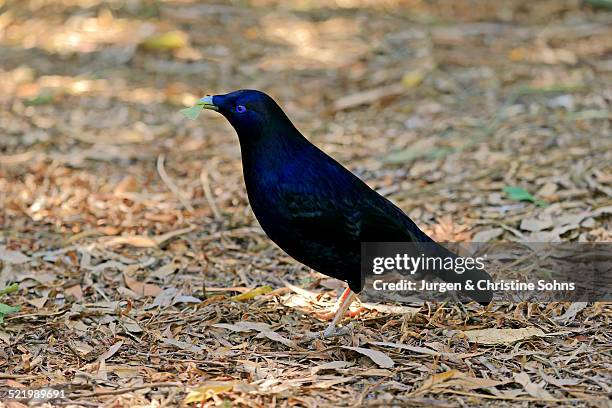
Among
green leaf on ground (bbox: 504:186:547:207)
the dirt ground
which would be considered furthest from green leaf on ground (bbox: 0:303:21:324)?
green leaf on ground (bbox: 504:186:547:207)

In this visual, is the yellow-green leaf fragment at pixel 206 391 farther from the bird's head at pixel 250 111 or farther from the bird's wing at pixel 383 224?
the bird's head at pixel 250 111

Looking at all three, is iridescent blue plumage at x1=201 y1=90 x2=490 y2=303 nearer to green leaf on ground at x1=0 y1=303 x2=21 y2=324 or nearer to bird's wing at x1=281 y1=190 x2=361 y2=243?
bird's wing at x1=281 y1=190 x2=361 y2=243

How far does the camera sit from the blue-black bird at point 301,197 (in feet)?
13.9

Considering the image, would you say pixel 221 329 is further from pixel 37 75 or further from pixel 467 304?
pixel 37 75

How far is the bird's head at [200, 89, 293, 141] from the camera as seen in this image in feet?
14.1

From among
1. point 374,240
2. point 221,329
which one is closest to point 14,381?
point 221,329

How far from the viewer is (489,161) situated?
6.32 meters

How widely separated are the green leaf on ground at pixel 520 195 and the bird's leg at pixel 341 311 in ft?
5.75

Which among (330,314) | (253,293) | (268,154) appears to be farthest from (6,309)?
(330,314)

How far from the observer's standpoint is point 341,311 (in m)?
4.39

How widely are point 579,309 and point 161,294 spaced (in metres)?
2.24

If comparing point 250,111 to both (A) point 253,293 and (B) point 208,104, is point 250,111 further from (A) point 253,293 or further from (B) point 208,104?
(A) point 253,293

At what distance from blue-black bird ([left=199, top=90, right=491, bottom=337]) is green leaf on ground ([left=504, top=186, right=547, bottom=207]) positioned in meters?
1.61

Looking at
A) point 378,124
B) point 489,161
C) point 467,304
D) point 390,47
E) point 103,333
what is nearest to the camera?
point 103,333
